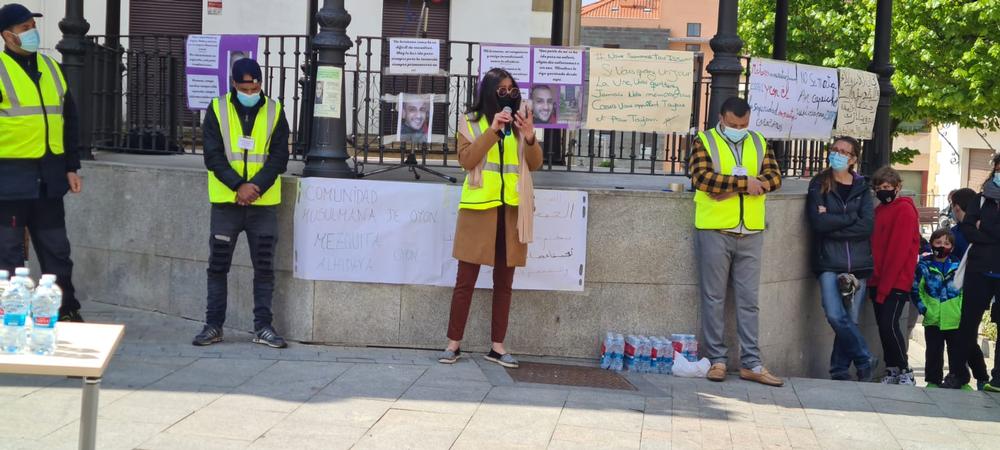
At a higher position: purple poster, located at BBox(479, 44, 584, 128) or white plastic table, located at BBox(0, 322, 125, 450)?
purple poster, located at BBox(479, 44, 584, 128)

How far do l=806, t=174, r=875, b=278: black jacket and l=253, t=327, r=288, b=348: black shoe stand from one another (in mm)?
3925

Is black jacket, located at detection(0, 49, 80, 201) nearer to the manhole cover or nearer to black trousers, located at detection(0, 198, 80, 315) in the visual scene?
black trousers, located at detection(0, 198, 80, 315)

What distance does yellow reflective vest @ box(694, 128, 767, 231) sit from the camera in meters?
7.96

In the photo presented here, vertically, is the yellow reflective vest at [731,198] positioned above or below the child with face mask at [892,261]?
above

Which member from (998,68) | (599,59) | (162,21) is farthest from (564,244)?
(998,68)

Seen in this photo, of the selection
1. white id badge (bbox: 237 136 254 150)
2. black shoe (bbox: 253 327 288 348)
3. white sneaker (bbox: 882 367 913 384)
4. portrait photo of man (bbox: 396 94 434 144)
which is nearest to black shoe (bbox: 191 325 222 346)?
black shoe (bbox: 253 327 288 348)

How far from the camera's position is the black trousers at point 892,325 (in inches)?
376

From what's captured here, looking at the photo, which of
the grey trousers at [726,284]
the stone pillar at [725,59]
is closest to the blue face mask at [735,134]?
the stone pillar at [725,59]

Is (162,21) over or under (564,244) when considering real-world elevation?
over

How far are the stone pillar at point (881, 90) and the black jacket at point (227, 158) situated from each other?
557 cm

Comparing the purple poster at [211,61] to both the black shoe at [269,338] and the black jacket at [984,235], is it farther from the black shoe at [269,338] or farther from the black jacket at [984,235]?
the black jacket at [984,235]

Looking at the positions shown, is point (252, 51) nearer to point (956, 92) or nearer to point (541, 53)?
point (541, 53)

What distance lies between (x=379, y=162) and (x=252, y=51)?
126cm

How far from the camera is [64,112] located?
25.5ft
